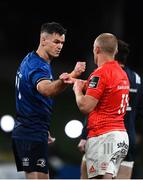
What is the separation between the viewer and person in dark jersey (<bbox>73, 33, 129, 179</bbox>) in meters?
7.47

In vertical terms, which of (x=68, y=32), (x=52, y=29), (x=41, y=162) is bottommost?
(x=41, y=162)

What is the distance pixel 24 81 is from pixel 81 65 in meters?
0.79

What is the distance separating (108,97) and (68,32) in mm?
13718

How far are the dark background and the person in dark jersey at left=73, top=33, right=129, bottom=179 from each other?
31.4 feet

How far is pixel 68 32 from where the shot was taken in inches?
830

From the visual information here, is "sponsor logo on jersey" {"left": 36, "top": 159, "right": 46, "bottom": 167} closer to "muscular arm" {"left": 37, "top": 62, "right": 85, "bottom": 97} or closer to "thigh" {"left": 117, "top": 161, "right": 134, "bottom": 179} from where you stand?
"muscular arm" {"left": 37, "top": 62, "right": 85, "bottom": 97}

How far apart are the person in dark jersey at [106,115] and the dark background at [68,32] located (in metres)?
9.56

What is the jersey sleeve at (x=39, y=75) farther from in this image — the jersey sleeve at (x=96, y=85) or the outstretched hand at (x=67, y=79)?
the jersey sleeve at (x=96, y=85)

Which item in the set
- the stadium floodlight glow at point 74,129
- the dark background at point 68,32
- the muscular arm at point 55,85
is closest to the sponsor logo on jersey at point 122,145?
the muscular arm at point 55,85

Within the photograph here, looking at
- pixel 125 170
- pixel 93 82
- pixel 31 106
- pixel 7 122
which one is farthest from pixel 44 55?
pixel 7 122

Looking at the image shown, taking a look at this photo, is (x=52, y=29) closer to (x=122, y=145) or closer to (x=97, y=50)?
(x=97, y=50)

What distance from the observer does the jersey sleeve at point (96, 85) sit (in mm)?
7340

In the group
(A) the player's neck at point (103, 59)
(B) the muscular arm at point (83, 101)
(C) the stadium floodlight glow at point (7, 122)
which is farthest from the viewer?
(C) the stadium floodlight glow at point (7, 122)

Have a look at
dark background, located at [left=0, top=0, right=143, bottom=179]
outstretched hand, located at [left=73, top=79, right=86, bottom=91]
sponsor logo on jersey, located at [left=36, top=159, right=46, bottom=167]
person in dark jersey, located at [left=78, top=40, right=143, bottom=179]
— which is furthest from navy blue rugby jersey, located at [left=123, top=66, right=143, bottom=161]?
dark background, located at [left=0, top=0, right=143, bottom=179]
